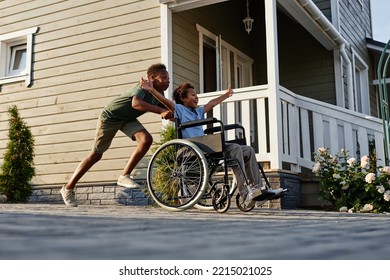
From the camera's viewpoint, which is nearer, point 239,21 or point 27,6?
point 27,6

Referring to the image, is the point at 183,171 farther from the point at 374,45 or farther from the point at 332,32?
the point at 374,45

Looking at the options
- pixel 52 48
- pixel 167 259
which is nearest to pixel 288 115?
pixel 52 48

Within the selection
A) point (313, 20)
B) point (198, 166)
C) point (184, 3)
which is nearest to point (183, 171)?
point (198, 166)

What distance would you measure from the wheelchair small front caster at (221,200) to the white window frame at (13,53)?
14.0ft

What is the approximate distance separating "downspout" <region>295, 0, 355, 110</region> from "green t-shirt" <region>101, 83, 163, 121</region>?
111 inches

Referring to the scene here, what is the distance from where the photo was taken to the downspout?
5.99 metres

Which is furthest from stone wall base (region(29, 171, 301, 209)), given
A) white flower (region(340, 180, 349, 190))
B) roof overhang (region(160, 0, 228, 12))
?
roof overhang (region(160, 0, 228, 12))

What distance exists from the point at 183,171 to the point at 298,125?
237 cm

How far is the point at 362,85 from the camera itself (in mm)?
8820

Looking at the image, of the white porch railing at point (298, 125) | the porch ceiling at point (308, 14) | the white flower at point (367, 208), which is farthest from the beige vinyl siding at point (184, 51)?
the white flower at point (367, 208)

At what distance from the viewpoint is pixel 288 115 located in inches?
209

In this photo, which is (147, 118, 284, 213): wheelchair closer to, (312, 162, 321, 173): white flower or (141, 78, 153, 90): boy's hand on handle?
(141, 78, 153, 90): boy's hand on handle
